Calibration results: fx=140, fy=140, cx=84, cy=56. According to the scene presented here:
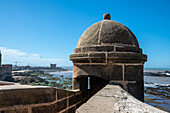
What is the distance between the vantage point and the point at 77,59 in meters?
3.51

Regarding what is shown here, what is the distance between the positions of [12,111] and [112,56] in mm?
2126

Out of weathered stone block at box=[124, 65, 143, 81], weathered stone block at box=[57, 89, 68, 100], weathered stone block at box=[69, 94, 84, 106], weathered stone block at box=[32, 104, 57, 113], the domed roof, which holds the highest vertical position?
A: the domed roof

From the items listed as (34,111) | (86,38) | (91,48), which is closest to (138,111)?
(34,111)

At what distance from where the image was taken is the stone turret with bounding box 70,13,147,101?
3127 millimetres

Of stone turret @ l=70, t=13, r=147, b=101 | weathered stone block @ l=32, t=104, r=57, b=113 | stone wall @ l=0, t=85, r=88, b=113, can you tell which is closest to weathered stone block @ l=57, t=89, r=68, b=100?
stone wall @ l=0, t=85, r=88, b=113

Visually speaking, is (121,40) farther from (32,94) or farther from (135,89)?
(32,94)

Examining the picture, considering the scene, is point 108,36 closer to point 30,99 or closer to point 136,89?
point 136,89

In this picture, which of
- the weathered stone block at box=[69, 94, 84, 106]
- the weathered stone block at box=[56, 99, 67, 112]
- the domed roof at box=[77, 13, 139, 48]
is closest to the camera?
the weathered stone block at box=[56, 99, 67, 112]

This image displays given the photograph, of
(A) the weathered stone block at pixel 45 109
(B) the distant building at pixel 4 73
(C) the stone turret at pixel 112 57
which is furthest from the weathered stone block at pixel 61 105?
(B) the distant building at pixel 4 73

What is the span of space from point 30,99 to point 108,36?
7.24 ft

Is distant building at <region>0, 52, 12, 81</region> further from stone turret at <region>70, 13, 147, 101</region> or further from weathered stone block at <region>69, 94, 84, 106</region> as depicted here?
stone turret at <region>70, 13, 147, 101</region>

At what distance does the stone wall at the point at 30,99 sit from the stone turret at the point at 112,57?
102 cm

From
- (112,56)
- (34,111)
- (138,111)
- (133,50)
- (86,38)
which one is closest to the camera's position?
(138,111)

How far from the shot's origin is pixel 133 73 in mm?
3154
